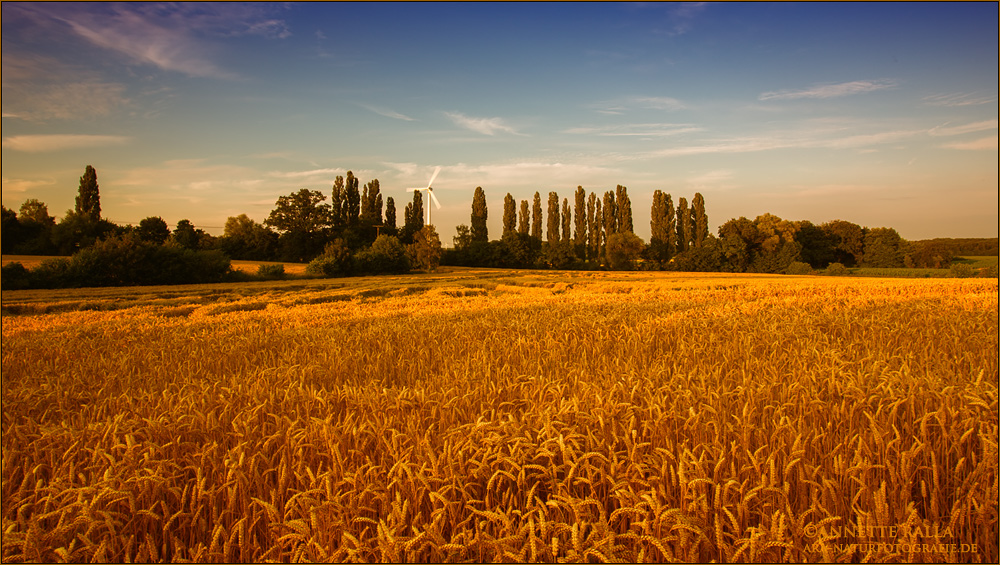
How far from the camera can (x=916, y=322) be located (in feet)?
25.5

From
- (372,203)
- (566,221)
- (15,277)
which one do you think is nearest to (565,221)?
(566,221)

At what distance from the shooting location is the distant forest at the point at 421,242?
47281 mm

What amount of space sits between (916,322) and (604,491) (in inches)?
323

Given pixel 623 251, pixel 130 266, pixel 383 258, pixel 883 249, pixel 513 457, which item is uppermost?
pixel 623 251

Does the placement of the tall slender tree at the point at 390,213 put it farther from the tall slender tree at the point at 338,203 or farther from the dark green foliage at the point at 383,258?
the dark green foliage at the point at 383,258

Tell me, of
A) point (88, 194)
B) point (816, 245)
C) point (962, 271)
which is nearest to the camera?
point (962, 271)

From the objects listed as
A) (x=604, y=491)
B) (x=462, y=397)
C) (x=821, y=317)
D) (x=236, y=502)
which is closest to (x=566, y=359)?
(x=462, y=397)

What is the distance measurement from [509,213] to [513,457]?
→ 3983 inches

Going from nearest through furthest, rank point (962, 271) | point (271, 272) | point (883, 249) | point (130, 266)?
1. point (130, 266)
2. point (271, 272)
3. point (962, 271)
4. point (883, 249)

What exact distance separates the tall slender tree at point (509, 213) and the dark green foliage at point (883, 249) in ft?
210

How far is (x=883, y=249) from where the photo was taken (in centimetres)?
7725

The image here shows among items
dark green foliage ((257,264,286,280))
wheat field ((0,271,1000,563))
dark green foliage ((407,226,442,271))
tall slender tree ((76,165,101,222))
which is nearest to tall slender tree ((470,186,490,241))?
dark green foliage ((407,226,442,271))

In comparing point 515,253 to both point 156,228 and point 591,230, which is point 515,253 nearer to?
point 591,230

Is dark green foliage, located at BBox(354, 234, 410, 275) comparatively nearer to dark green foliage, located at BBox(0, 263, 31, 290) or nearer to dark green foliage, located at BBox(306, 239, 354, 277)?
dark green foliage, located at BBox(306, 239, 354, 277)
